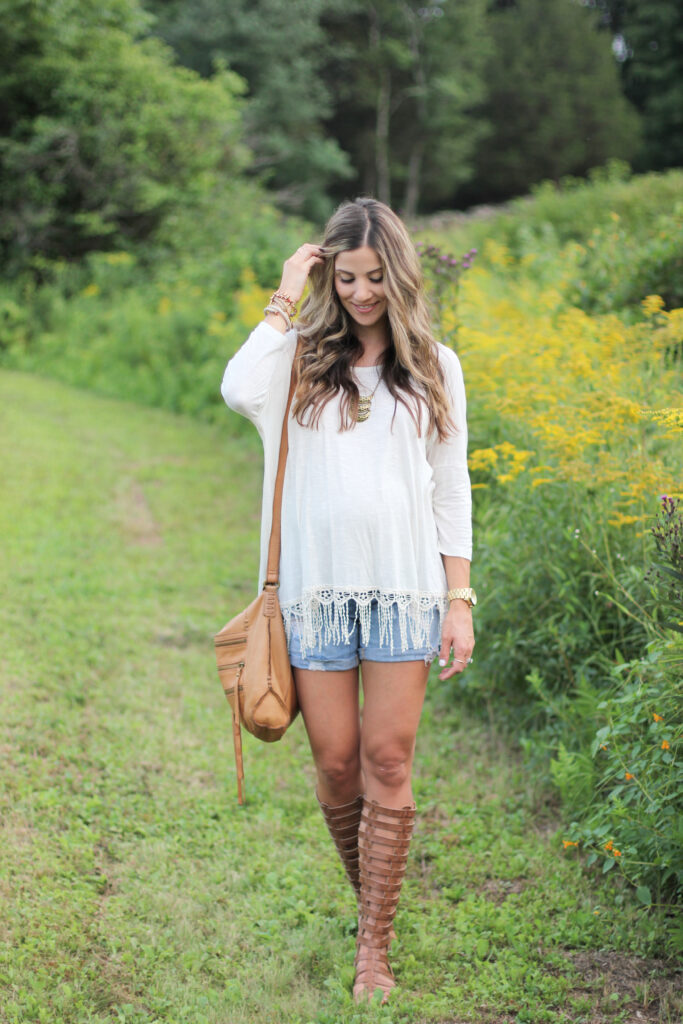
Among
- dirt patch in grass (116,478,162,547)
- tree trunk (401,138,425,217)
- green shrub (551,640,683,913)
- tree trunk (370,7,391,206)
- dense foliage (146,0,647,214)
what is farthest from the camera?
tree trunk (401,138,425,217)

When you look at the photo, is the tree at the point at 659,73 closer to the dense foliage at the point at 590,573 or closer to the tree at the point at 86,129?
the tree at the point at 86,129

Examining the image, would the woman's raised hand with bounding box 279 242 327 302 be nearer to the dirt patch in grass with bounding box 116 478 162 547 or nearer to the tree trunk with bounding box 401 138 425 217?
the dirt patch in grass with bounding box 116 478 162 547

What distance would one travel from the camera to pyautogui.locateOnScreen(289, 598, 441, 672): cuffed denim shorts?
237 cm

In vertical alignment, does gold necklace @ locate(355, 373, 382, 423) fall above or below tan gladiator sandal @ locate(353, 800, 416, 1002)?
above

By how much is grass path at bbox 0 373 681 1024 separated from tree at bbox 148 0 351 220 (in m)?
20.9

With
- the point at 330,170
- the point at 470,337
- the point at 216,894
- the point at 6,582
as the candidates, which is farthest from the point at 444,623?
the point at 330,170

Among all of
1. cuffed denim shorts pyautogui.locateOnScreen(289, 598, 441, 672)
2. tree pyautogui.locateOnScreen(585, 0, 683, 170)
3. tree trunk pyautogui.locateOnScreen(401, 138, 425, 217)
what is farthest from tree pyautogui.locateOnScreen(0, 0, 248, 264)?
tree pyautogui.locateOnScreen(585, 0, 683, 170)

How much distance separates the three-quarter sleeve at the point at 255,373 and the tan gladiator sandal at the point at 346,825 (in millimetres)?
1057

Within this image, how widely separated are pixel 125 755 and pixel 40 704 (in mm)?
485

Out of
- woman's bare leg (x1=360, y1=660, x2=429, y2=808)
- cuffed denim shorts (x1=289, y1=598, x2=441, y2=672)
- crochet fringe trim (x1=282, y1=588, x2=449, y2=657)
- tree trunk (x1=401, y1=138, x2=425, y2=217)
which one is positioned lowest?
woman's bare leg (x1=360, y1=660, x2=429, y2=808)

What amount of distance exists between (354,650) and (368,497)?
404 mm

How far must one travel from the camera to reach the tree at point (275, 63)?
24.5m

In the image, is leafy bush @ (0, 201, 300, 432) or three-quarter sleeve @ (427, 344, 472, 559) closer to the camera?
three-quarter sleeve @ (427, 344, 472, 559)

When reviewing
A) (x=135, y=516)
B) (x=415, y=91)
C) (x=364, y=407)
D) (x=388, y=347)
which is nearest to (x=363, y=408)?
(x=364, y=407)
